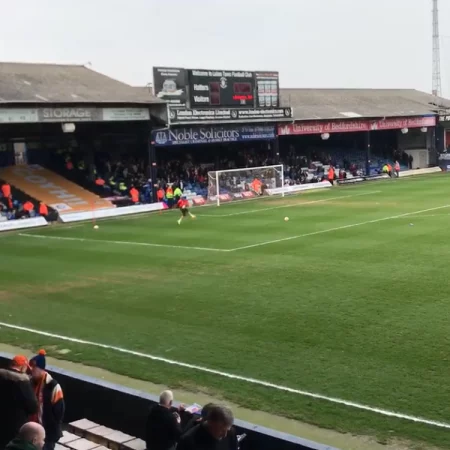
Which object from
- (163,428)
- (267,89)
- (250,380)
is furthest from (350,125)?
(163,428)

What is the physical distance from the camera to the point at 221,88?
135ft

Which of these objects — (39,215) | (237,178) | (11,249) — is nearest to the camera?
(11,249)

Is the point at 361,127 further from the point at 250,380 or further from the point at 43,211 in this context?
the point at 250,380

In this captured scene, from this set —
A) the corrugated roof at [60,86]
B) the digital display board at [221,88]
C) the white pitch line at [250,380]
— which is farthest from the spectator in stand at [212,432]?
the digital display board at [221,88]

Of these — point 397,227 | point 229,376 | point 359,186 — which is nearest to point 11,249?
point 397,227

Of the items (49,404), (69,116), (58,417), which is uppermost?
(69,116)

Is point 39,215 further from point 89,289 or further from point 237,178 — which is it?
point 89,289

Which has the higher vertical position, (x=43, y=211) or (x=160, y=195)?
(x=160, y=195)

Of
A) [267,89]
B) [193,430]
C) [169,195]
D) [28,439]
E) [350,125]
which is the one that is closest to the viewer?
[28,439]

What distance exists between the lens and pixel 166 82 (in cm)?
3862

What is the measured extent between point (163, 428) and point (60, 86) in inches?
1271

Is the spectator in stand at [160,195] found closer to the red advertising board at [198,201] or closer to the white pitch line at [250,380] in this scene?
the red advertising board at [198,201]

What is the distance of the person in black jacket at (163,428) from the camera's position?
6125mm

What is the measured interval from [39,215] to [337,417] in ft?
89.2
